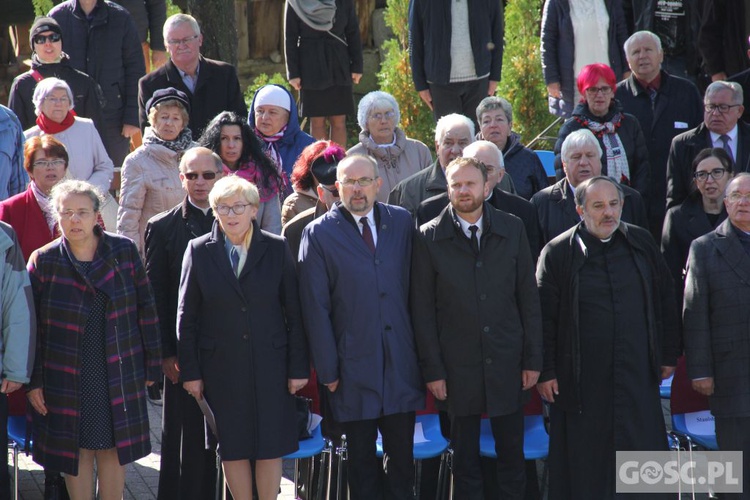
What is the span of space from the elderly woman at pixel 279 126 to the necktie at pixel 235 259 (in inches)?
82.0

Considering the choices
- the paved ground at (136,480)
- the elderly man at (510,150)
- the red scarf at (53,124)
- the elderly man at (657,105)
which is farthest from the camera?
the elderly man at (657,105)

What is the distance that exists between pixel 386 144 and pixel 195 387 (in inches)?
106

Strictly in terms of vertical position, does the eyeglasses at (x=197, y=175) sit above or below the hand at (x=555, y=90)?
below

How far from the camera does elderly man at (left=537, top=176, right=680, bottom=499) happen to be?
20.2 feet

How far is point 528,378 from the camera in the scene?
242 inches

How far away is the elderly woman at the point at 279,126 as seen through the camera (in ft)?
26.6

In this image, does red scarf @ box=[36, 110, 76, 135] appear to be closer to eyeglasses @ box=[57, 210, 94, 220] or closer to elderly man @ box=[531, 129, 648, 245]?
eyeglasses @ box=[57, 210, 94, 220]

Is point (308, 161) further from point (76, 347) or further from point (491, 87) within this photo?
point (491, 87)

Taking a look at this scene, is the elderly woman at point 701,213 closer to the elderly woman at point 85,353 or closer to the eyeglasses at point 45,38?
the elderly woman at point 85,353

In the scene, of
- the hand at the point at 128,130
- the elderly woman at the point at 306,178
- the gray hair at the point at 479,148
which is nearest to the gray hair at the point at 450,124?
the gray hair at the point at 479,148

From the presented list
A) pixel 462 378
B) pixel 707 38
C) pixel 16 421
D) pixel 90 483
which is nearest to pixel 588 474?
pixel 462 378

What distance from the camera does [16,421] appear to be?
652cm

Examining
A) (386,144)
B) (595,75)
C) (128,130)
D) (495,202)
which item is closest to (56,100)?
(128,130)

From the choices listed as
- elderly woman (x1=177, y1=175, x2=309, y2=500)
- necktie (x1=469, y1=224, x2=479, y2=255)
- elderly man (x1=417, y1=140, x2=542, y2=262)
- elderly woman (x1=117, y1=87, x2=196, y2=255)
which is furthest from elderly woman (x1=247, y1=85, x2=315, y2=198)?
necktie (x1=469, y1=224, x2=479, y2=255)
